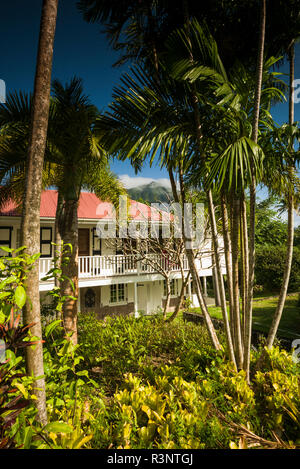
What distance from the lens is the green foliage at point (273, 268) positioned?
62.1 ft

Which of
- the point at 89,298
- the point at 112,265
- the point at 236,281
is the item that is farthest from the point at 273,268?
the point at 236,281

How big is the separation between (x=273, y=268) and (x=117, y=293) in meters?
12.8

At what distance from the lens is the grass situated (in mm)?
10123

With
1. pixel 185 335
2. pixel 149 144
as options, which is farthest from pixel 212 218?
pixel 185 335

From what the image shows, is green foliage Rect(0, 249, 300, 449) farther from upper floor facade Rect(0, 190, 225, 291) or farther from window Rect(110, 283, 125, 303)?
window Rect(110, 283, 125, 303)

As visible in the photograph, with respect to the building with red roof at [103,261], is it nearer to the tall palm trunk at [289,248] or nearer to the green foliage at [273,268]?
the tall palm trunk at [289,248]

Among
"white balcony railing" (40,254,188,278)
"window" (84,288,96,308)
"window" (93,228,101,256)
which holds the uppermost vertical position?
"window" (93,228,101,256)

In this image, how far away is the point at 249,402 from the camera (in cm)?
345

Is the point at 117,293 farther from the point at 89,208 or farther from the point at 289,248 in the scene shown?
the point at 289,248

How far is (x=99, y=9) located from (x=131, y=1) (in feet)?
2.09

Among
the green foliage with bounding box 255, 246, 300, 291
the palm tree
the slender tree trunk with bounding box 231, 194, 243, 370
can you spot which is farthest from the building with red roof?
the green foliage with bounding box 255, 246, 300, 291

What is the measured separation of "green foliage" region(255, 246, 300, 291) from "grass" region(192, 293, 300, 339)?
6.71 feet

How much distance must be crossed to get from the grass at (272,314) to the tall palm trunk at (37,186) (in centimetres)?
986

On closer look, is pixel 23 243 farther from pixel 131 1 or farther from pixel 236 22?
pixel 236 22
